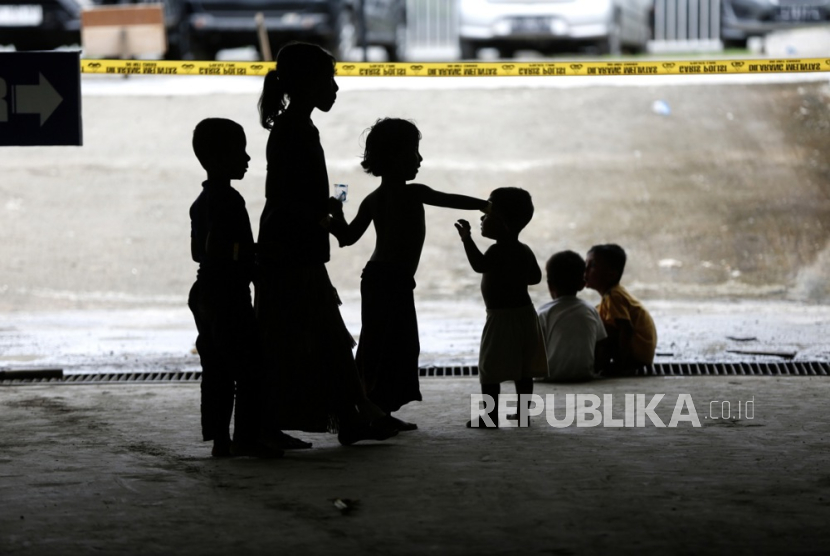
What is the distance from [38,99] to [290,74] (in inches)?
74.3

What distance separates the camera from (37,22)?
1515 cm

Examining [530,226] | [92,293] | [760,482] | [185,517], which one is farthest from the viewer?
[530,226]

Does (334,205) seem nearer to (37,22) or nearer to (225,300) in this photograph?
(225,300)

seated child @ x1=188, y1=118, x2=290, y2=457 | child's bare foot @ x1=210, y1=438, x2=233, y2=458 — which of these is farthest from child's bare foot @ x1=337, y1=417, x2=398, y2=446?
child's bare foot @ x1=210, y1=438, x2=233, y2=458

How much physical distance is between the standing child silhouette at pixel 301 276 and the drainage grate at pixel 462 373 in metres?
2.51

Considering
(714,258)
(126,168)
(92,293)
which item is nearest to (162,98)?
(126,168)

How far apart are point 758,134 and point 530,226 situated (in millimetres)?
3495

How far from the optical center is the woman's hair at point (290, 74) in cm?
495

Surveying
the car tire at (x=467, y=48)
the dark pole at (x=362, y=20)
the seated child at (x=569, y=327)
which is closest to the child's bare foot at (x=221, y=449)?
the seated child at (x=569, y=327)

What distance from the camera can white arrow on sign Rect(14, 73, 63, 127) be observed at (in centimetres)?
625

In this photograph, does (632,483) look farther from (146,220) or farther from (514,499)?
(146,220)

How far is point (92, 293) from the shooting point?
34.9 ft

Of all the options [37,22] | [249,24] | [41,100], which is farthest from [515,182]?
[41,100]

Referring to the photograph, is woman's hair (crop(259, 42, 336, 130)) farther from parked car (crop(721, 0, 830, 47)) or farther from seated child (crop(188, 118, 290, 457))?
parked car (crop(721, 0, 830, 47))
